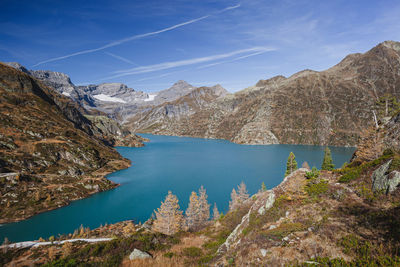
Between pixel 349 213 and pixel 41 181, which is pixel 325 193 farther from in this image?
pixel 41 181

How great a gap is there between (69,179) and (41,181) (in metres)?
10.8

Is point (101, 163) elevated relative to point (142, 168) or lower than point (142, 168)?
elevated

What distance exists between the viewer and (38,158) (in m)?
88.6

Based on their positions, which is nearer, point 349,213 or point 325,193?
point 349,213

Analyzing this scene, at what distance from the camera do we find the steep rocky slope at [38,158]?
66.0 meters

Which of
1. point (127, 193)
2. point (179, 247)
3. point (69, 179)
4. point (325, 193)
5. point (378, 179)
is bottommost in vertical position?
point (127, 193)

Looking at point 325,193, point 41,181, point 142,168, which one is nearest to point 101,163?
point 142,168

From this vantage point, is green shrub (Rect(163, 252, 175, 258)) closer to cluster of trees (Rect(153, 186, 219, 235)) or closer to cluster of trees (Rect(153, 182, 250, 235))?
cluster of trees (Rect(153, 182, 250, 235))

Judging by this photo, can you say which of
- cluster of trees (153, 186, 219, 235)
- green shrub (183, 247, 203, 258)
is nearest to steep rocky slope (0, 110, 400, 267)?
green shrub (183, 247, 203, 258)

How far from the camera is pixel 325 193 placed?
56.3 ft

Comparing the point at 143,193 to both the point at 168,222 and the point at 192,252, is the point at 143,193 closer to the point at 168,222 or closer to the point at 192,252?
the point at 168,222

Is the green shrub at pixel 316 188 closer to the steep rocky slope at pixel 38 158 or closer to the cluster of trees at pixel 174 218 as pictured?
the cluster of trees at pixel 174 218

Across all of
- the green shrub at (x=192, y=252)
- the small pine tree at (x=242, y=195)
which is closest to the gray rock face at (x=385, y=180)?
the green shrub at (x=192, y=252)

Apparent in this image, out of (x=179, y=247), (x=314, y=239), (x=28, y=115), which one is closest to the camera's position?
(x=314, y=239)
